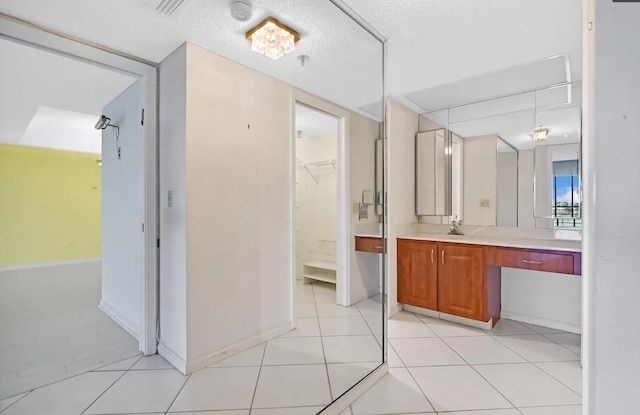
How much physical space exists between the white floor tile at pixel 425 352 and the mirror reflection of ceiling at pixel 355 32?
6.22 ft

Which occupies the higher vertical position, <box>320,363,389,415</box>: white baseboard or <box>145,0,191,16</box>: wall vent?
<box>145,0,191,16</box>: wall vent

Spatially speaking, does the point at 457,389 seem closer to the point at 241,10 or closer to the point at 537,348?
the point at 537,348

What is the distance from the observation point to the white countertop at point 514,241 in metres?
2.26

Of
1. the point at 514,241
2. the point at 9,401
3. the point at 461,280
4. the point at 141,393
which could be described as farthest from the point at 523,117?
the point at 9,401

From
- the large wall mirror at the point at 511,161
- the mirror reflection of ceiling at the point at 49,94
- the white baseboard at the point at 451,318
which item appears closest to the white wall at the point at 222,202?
the mirror reflection of ceiling at the point at 49,94

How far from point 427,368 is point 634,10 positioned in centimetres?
207

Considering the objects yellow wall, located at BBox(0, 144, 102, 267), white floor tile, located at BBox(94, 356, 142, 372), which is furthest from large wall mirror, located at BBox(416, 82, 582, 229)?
yellow wall, located at BBox(0, 144, 102, 267)

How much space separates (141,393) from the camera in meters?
1.66

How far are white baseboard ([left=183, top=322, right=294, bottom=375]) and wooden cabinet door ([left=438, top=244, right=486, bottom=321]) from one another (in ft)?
4.98

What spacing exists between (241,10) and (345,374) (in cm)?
228

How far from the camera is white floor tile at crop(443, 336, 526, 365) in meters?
2.07

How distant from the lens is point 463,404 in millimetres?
1595

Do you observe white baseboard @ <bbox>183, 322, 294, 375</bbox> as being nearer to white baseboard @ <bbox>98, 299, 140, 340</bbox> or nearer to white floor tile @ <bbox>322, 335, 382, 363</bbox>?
white floor tile @ <bbox>322, 335, 382, 363</bbox>

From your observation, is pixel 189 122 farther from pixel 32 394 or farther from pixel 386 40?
pixel 32 394
